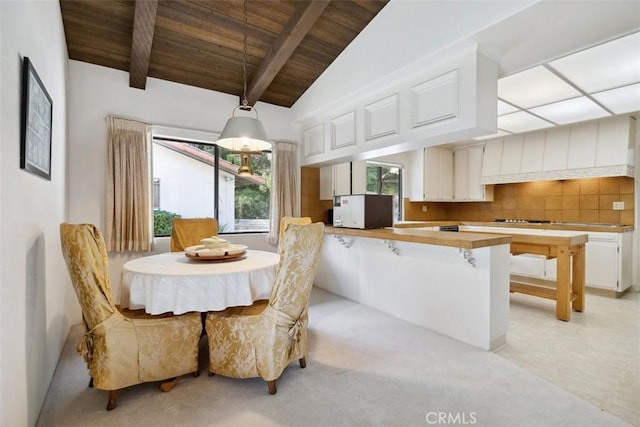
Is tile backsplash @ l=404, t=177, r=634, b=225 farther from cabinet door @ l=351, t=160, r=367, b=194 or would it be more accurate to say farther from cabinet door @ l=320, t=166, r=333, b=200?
cabinet door @ l=320, t=166, r=333, b=200

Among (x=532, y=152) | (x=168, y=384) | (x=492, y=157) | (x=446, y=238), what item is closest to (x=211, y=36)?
(x=446, y=238)

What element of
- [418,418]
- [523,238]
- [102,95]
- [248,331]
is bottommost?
[418,418]

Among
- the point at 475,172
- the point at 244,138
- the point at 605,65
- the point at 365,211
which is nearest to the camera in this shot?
the point at 244,138

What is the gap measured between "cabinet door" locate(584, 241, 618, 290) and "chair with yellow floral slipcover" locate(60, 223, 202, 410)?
477cm

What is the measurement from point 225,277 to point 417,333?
1.81 m

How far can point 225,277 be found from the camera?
1.84m

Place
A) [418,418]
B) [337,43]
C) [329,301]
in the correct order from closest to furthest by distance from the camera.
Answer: [418,418] < [337,43] < [329,301]

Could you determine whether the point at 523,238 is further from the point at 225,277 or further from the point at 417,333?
the point at 225,277

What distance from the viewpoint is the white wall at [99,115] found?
300 cm

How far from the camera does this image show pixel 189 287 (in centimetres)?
178

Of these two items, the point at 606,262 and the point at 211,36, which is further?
the point at 606,262

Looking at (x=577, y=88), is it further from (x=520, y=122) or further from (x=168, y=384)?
(x=168, y=384)

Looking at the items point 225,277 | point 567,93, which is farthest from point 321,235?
point 567,93

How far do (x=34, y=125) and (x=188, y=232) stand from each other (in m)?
1.71
